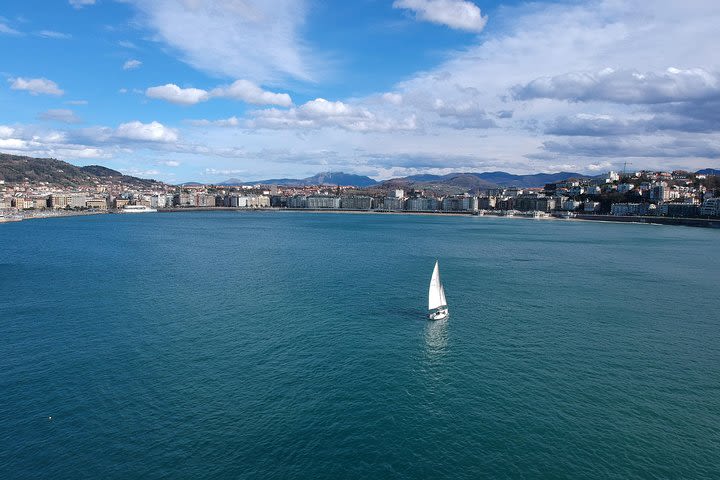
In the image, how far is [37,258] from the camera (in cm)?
3878

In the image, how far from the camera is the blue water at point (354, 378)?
10648 mm

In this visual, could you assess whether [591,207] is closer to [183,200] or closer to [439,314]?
[439,314]

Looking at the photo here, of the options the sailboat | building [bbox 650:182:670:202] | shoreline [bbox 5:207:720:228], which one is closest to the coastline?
shoreline [bbox 5:207:720:228]

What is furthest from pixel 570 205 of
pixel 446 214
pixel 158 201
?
pixel 158 201

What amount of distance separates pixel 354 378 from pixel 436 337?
506 centimetres

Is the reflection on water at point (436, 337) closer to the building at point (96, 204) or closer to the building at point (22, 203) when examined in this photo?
the building at point (22, 203)

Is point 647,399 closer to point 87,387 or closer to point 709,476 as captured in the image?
point 709,476

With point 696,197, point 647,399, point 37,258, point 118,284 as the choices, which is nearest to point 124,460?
point 647,399

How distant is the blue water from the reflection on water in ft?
0.36

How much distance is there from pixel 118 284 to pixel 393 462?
23638 millimetres

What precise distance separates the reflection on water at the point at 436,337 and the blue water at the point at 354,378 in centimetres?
11

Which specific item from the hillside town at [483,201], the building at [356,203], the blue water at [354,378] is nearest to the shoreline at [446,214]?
the hillside town at [483,201]

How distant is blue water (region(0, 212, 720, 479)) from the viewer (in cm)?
1065

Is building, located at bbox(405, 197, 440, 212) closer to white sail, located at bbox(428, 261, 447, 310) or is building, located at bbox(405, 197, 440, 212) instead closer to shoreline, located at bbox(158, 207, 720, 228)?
shoreline, located at bbox(158, 207, 720, 228)
